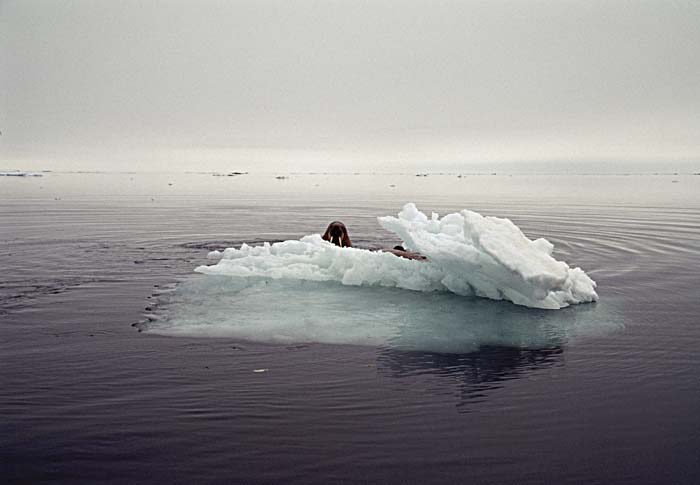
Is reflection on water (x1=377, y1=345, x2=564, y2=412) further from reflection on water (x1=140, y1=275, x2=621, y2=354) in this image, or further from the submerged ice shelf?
the submerged ice shelf

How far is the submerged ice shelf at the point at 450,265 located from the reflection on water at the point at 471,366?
246 cm

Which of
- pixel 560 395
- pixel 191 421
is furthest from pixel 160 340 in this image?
pixel 560 395

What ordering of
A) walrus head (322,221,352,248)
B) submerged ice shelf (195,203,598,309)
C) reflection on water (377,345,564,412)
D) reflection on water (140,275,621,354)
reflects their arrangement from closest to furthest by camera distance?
reflection on water (377,345,564,412), reflection on water (140,275,621,354), submerged ice shelf (195,203,598,309), walrus head (322,221,352,248)

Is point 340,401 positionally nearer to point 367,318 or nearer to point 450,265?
point 367,318

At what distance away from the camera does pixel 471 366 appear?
8930 millimetres

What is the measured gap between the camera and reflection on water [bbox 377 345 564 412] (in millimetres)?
8078

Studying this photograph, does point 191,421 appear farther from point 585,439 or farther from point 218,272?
point 218,272

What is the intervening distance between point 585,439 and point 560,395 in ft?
4.10

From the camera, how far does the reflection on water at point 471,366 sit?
8.08 m

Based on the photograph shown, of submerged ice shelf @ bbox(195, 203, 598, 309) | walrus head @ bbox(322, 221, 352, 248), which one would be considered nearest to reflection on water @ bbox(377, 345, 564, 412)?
submerged ice shelf @ bbox(195, 203, 598, 309)

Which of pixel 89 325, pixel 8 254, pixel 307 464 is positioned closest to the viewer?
pixel 307 464

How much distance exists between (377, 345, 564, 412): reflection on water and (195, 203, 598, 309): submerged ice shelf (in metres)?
2.46

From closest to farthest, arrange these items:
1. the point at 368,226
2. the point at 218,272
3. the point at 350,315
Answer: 1. the point at 350,315
2. the point at 218,272
3. the point at 368,226

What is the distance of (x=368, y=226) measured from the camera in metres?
29.4
